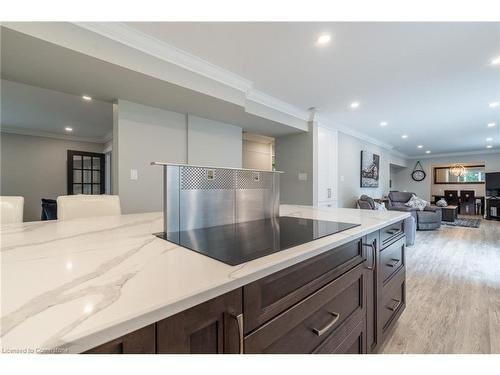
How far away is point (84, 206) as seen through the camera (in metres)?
1.71

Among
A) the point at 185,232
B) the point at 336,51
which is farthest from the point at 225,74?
the point at 185,232

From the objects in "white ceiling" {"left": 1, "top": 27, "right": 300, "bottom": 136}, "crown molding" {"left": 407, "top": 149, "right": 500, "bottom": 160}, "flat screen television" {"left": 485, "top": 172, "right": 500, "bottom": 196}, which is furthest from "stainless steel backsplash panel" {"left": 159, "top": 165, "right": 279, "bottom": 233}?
"crown molding" {"left": 407, "top": 149, "right": 500, "bottom": 160}

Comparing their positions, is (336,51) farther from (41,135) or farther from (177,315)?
(41,135)

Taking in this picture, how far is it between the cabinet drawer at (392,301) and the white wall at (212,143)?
8.41 ft

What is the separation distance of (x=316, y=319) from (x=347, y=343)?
13.6 inches

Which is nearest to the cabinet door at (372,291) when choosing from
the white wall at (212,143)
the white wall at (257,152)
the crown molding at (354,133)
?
the white wall at (212,143)

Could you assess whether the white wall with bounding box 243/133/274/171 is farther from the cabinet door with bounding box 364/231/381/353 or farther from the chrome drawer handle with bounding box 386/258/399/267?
the cabinet door with bounding box 364/231/381/353

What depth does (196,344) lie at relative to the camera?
1.74 feet

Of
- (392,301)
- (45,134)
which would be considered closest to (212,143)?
(392,301)

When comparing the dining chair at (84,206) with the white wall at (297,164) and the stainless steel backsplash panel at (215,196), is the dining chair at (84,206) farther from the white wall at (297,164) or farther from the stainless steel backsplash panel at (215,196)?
the white wall at (297,164)

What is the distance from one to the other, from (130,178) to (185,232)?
195 centimetres

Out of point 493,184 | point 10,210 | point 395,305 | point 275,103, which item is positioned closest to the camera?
point 10,210

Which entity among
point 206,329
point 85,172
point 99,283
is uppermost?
point 85,172

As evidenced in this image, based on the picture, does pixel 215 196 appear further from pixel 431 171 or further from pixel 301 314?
pixel 431 171
